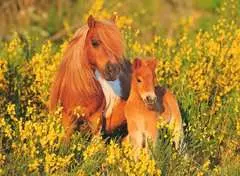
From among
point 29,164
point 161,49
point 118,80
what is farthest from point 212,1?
point 29,164

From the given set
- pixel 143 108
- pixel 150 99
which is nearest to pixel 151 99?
pixel 150 99

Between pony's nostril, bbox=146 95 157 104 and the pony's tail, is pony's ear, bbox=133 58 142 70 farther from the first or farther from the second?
the pony's tail

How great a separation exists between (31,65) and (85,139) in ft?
5.23

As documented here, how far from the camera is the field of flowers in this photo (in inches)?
248

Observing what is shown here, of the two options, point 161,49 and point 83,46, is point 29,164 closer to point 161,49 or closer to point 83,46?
point 83,46

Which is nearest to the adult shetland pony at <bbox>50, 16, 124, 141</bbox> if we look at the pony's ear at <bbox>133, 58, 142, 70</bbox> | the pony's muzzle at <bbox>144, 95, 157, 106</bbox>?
the pony's ear at <bbox>133, 58, 142, 70</bbox>

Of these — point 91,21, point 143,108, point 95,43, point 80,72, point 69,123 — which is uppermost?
point 91,21

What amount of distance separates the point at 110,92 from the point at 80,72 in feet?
0.87

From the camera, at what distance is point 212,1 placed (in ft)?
45.4

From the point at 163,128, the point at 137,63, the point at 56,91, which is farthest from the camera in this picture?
the point at 56,91

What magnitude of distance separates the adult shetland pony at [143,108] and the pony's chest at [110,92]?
0.15 metres

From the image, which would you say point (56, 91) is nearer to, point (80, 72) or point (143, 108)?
point (80, 72)

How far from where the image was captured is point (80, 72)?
7.01m

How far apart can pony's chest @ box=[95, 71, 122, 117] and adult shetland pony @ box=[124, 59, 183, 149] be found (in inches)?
5.9
